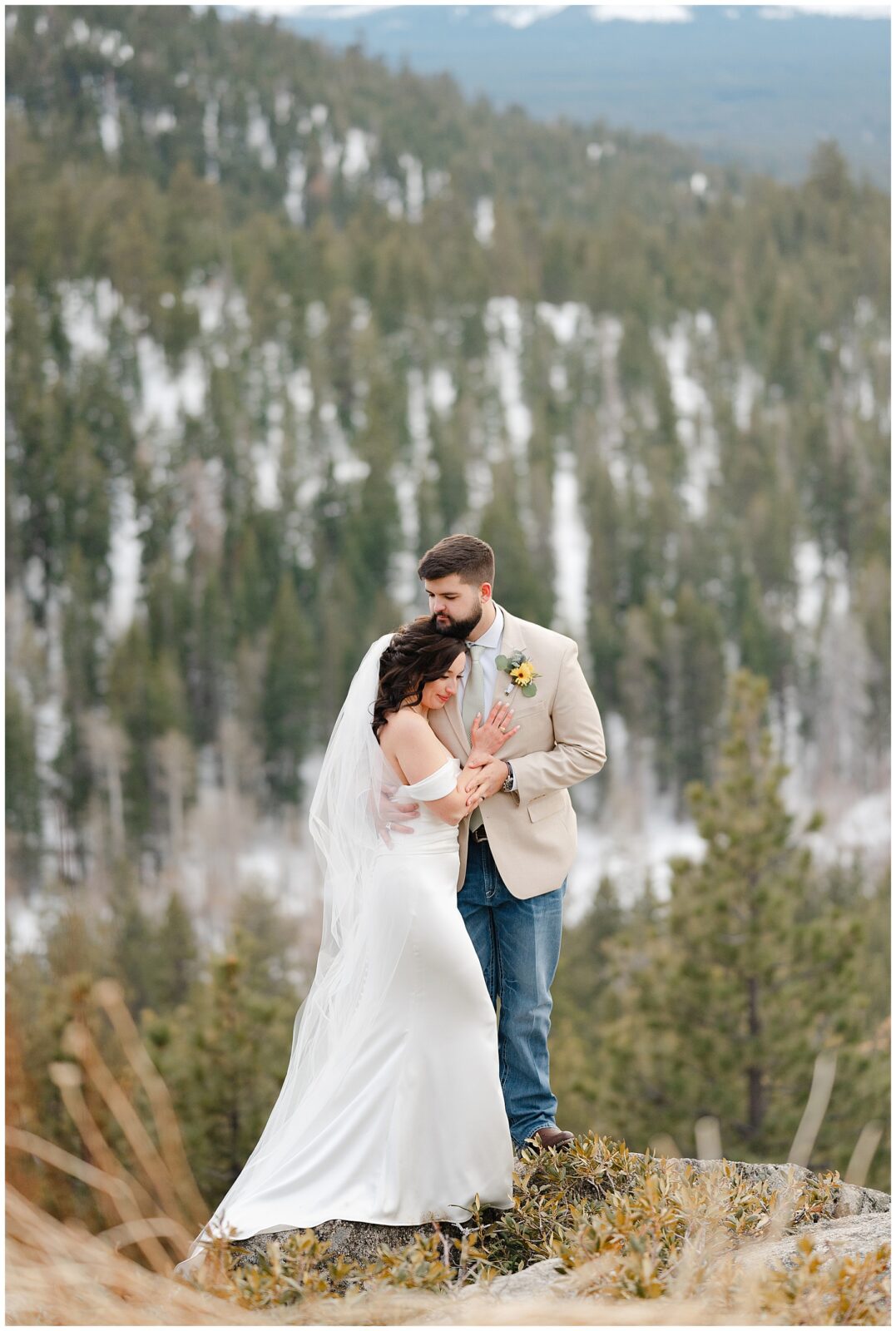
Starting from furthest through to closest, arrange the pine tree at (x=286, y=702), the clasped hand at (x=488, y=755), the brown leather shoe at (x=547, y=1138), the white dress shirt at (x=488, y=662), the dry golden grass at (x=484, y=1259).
A: the pine tree at (x=286, y=702) < the brown leather shoe at (x=547, y=1138) < the white dress shirt at (x=488, y=662) < the clasped hand at (x=488, y=755) < the dry golden grass at (x=484, y=1259)

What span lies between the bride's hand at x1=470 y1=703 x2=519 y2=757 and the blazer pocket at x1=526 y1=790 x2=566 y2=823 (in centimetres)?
22

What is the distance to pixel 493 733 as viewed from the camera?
4281 millimetres

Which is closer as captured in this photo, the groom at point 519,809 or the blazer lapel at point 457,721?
the groom at point 519,809

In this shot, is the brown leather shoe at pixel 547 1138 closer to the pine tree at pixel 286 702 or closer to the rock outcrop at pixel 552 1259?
the rock outcrop at pixel 552 1259

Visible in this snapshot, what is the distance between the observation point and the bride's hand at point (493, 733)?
4.28m

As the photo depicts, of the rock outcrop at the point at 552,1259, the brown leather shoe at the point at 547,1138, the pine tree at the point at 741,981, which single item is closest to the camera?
the rock outcrop at the point at 552,1259

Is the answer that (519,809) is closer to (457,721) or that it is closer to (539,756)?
(539,756)

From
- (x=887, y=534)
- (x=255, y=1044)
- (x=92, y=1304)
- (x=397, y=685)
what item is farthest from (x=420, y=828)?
(x=887, y=534)

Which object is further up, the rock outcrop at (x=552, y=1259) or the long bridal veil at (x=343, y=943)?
the long bridal veil at (x=343, y=943)

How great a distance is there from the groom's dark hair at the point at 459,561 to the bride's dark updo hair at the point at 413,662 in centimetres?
18

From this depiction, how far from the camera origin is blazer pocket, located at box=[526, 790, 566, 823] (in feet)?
14.3

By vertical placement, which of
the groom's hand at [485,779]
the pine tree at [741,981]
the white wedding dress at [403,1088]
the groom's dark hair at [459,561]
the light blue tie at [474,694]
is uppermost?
the groom's dark hair at [459,561]

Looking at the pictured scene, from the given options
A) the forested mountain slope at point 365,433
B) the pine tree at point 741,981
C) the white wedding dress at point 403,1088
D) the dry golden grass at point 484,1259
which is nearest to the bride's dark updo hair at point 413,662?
the white wedding dress at point 403,1088

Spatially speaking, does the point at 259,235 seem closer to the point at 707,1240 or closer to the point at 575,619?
the point at 575,619
